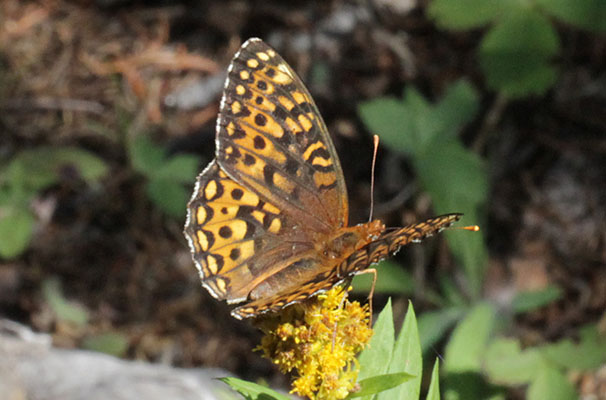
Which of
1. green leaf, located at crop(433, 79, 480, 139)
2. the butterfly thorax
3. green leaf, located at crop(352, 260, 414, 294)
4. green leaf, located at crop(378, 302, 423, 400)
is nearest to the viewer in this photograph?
green leaf, located at crop(378, 302, 423, 400)

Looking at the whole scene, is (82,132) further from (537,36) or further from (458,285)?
(537,36)

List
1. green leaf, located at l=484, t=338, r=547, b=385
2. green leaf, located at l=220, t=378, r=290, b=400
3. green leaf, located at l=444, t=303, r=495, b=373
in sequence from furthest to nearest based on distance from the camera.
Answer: green leaf, located at l=444, t=303, r=495, b=373, green leaf, located at l=484, t=338, r=547, b=385, green leaf, located at l=220, t=378, r=290, b=400

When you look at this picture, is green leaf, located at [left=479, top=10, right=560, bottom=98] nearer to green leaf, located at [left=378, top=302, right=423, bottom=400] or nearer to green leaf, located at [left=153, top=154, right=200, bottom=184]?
green leaf, located at [left=153, top=154, right=200, bottom=184]

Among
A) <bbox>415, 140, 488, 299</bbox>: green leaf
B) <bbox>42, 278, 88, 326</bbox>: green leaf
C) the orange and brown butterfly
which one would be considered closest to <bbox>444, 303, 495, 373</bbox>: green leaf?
<bbox>415, 140, 488, 299</bbox>: green leaf

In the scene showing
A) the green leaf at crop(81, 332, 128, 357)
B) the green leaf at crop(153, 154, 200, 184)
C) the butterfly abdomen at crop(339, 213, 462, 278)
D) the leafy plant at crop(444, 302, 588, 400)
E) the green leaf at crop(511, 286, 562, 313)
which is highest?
the butterfly abdomen at crop(339, 213, 462, 278)

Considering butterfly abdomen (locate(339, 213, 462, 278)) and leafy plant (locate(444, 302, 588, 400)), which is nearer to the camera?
butterfly abdomen (locate(339, 213, 462, 278))

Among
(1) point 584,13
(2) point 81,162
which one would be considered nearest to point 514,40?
(1) point 584,13

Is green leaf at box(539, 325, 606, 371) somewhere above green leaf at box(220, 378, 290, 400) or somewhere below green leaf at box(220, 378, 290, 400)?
below
